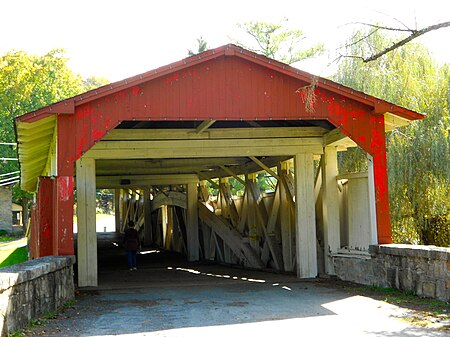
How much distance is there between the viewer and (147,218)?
30438mm

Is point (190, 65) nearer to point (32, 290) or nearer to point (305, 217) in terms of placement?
point (305, 217)

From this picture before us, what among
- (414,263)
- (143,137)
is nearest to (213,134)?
(143,137)

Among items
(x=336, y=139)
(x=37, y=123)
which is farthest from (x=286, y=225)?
(x=37, y=123)

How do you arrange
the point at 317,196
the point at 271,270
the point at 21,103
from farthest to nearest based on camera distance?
the point at 21,103 < the point at 271,270 < the point at 317,196

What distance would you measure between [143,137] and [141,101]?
8.63ft

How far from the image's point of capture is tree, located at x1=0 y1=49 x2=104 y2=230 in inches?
1561

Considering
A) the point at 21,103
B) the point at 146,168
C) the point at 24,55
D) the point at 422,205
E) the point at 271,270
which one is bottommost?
the point at 271,270

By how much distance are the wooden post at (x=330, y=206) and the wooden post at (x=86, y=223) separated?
4774mm

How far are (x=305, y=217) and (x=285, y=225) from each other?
2.37m

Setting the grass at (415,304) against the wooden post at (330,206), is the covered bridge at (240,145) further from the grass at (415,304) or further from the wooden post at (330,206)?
the grass at (415,304)

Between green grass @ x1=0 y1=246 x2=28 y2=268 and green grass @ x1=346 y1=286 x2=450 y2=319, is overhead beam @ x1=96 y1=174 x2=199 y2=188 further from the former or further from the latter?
green grass @ x1=346 y1=286 x2=450 y2=319

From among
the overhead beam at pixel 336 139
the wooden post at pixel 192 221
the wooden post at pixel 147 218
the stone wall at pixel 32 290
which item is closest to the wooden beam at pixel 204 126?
the overhead beam at pixel 336 139

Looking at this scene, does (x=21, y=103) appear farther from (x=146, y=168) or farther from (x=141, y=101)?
(x=141, y=101)

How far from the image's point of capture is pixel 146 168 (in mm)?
20109
